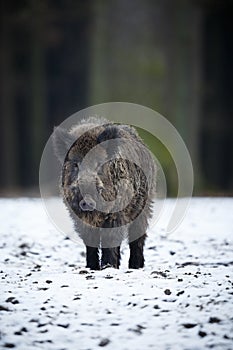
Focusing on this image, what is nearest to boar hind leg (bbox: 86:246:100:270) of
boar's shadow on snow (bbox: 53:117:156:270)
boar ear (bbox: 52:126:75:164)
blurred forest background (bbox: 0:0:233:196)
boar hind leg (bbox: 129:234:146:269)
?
boar's shadow on snow (bbox: 53:117:156:270)

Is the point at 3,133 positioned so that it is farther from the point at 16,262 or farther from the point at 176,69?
the point at 16,262

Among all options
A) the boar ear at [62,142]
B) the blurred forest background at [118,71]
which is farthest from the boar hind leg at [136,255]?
the blurred forest background at [118,71]

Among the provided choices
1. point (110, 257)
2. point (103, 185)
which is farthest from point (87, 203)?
point (110, 257)

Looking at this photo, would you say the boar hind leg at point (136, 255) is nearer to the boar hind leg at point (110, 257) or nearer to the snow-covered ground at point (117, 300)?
the snow-covered ground at point (117, 300)

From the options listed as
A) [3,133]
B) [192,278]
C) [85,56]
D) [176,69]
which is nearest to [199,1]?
[176,69]

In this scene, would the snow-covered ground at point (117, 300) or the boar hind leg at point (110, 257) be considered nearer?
the snow-covered ground at point (117, 300)

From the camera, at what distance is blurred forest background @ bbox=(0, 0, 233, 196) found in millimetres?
16469

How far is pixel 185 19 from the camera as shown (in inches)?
607

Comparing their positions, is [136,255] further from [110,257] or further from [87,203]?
[87,203]

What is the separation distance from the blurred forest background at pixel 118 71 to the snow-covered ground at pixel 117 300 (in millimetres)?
7369

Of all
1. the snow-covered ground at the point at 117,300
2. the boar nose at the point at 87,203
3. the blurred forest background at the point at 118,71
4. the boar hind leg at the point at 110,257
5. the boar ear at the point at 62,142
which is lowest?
the snow-covered ground at the point at 117,300

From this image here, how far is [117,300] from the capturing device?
535cm

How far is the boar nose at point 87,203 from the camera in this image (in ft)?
20.8

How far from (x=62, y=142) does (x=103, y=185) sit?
755 mm
